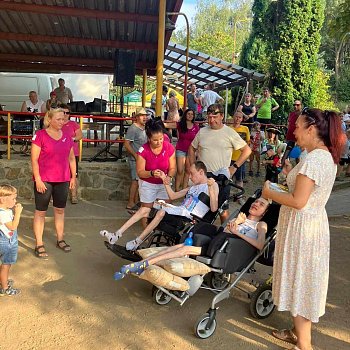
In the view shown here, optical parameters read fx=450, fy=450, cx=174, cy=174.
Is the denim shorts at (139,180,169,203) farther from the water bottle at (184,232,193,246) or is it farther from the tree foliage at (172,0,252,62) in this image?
the tree foliage at (172,0,252,62)

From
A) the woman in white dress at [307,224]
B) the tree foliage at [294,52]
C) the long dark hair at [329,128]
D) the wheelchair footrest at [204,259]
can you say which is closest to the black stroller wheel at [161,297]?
the wheelchair footrest at [204,259]

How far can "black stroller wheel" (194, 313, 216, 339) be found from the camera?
135 inches

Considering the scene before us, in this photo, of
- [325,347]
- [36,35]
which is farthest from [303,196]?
[36,35]

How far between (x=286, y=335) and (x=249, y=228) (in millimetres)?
939

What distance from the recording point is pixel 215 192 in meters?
4.66

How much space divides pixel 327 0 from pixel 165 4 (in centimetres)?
3832

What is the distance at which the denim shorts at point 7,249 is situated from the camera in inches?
152

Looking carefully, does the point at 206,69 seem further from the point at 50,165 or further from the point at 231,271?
the point at 231,271

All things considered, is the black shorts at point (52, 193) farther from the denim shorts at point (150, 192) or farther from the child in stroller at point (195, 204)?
the denim shorts at point (150, 192)

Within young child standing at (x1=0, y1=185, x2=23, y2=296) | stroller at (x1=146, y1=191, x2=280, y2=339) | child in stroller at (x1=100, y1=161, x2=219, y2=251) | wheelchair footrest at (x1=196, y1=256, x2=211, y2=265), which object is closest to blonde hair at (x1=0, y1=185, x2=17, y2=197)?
young child standing at (x1=0, y1=185, x2=23, y2=296)

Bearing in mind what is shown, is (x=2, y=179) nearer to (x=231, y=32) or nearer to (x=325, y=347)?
(x=325, y=347)

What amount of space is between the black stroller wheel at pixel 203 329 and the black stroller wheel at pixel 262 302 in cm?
47

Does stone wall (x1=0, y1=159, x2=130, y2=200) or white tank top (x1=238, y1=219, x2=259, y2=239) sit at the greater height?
white tank top (x1=238, y1=219, x2=259, y2=239)

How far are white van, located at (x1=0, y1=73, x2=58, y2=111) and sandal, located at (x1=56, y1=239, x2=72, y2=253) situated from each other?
10.1 metres
